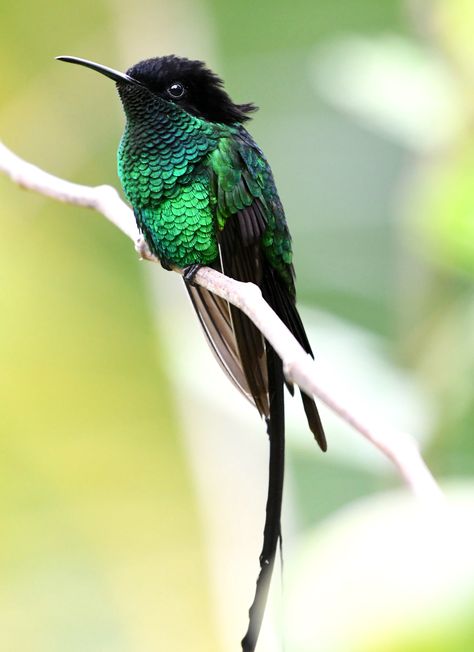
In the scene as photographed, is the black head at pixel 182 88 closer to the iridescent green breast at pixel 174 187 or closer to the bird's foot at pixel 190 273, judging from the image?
the iridescent green breast at pixel 174 187

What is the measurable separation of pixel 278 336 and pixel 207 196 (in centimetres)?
110

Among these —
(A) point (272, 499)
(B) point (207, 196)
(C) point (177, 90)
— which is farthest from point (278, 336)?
(C) point (177, 90)

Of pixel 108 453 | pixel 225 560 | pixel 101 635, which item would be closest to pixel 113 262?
pixel 108 453

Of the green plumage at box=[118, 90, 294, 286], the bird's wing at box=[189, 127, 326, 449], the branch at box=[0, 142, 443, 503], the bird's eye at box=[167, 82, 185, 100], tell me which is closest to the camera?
the branch at box=[0, 142, 443, 503]

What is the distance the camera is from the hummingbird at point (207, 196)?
6.38 feet

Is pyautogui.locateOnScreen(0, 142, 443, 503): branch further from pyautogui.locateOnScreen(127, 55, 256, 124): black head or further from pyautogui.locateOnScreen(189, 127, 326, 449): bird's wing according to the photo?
pyautogui.locateOnScreen(127, 55, 256, 124): black head

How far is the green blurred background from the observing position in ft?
2.16

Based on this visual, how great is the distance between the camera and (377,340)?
1712 millimetres

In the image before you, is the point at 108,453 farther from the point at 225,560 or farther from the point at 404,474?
the point at 404,474

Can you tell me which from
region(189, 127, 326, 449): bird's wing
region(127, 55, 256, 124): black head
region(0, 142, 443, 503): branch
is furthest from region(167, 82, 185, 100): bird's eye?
region(0, 142, 443, 503): branch

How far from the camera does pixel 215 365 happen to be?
2066mm

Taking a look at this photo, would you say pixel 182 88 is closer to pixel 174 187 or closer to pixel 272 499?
pixel 174 187

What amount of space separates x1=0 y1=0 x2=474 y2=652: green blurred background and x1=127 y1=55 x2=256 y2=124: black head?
0.27 m

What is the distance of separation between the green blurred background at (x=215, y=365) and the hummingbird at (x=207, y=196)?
10 centimetres
